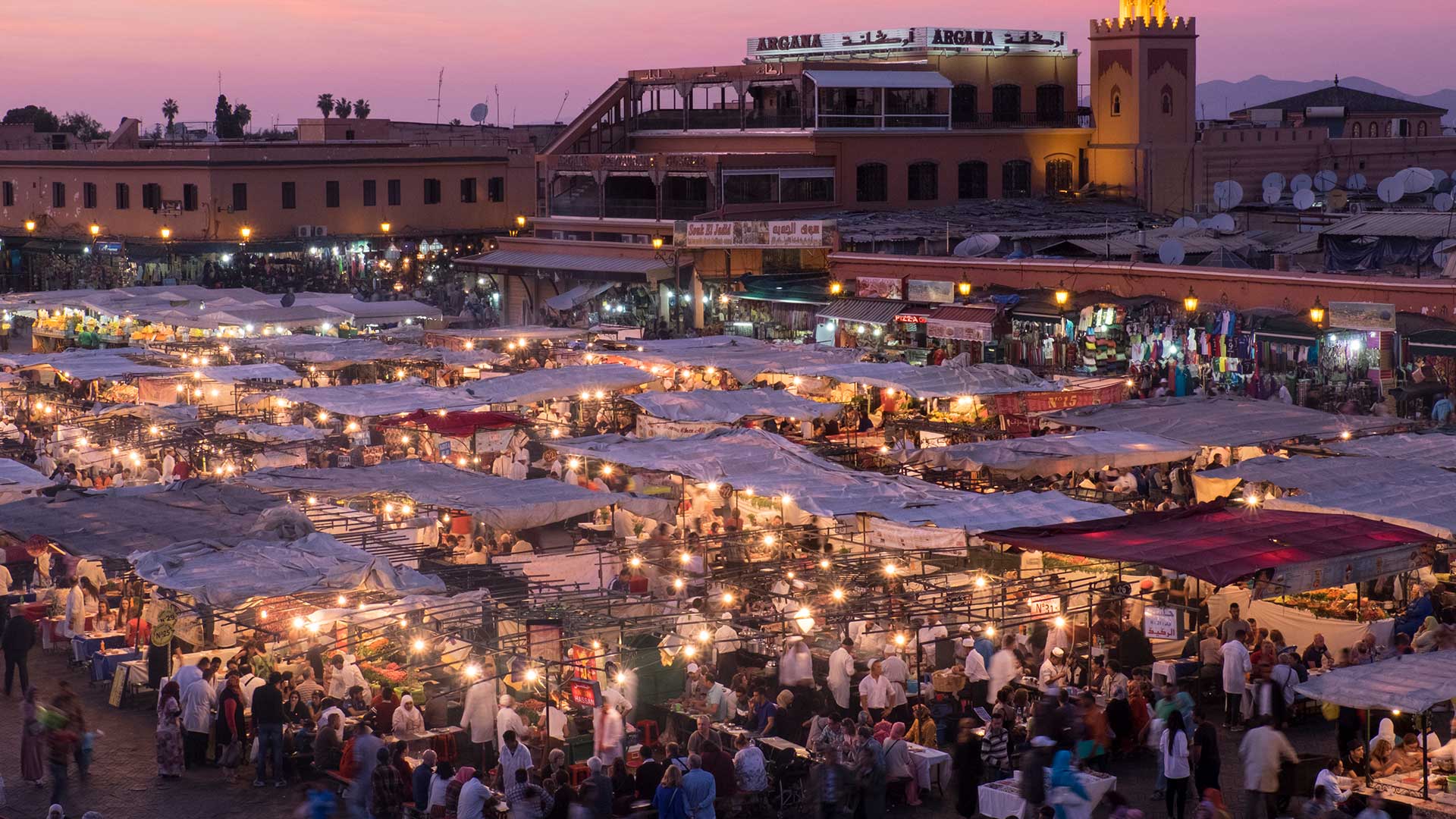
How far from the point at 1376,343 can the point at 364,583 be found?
19298mm

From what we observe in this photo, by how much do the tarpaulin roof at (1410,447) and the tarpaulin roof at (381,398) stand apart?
1379 cm

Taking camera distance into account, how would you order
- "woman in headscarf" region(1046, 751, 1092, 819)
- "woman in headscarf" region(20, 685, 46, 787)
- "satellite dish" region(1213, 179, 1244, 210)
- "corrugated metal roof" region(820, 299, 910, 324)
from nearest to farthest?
"woman in headscarf" region(1046, 751, 1092, 819)
"woman in headscarf" region(20, 685, 46, 787)
"corrugated metal roof" region(820, 299, 910, 324)
"satellite dish" region(1213, 179, 1244, 210)

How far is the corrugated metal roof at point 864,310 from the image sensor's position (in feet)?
132

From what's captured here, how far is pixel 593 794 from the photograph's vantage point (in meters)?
14.3

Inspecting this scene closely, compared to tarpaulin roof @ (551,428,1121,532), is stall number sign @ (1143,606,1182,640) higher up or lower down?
lower down

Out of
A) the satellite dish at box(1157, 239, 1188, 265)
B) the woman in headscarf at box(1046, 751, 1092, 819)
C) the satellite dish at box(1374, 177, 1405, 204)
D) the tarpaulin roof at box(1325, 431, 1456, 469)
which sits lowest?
the woman in headscarf at box(1046, 751, 1092, 819)

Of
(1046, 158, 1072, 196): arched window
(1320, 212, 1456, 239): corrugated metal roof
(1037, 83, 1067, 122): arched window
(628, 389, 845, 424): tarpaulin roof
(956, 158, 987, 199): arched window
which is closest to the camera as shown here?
(628, 389, 845, 424): tarpaulin roof

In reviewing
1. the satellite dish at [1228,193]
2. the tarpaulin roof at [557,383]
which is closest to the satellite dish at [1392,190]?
the satellite dish at [1228,193]

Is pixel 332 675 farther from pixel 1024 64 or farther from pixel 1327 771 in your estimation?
pixel 1024 64

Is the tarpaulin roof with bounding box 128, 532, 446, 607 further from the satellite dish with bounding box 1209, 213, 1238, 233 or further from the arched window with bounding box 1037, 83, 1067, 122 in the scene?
Answer: the arched window with bounding box 1037, 83, 1067, 122

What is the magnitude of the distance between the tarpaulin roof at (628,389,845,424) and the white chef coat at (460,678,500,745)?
1162 centimetres

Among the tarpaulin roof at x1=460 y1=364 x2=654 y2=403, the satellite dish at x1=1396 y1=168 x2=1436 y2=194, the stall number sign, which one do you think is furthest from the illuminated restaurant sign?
the stall number sign

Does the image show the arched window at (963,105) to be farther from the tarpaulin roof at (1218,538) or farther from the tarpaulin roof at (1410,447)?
the tarpaulin roof at (1218,538)

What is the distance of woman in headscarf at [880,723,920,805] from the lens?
16219 millimetres
